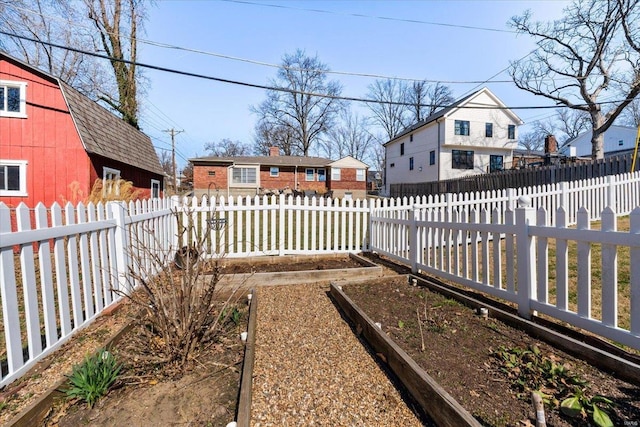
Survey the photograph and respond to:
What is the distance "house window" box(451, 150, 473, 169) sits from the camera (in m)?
25.7

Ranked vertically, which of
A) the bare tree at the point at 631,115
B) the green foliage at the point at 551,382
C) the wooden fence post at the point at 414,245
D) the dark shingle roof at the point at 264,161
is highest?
the bare tree at the point at 631,115

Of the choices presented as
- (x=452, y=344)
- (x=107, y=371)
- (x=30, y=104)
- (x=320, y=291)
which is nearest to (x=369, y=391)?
(x=452, y=344)

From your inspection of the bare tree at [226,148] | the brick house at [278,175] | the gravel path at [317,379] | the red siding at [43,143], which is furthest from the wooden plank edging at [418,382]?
the bare tree at [226,148]

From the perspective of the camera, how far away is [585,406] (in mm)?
1700

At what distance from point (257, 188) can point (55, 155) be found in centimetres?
1871

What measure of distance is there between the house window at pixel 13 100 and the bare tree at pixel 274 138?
3198 cm

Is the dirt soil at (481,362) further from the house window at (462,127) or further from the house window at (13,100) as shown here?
Answer: the house window at (462,127)

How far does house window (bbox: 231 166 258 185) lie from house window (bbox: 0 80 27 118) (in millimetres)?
18616

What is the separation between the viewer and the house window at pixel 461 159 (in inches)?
1013

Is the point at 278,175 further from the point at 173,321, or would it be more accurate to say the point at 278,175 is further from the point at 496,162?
the point at 173,321

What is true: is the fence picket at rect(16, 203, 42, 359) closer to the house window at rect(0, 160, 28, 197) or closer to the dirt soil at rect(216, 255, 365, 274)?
the dirt soil at rect(216, 255, 365, 274)

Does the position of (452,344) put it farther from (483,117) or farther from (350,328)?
(483,117)

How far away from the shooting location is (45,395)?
1.90m

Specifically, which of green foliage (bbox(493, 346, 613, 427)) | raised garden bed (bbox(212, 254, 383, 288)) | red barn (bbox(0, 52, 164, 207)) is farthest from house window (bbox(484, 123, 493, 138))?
green foliage (bbox(493, 346, 613, 427))
